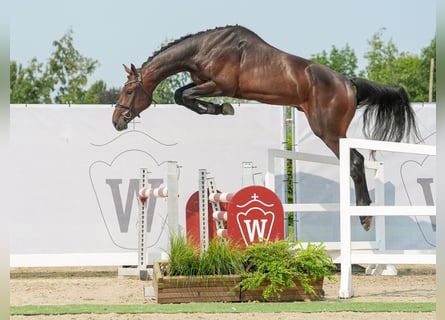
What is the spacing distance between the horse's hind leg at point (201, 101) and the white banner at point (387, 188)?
5.17 feet

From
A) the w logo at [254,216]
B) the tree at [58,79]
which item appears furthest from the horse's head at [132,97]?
the tree at [58,79]

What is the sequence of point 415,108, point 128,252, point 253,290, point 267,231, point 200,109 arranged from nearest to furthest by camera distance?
point 253,290 → point 267,231 → point 200,109 → point 128,252 → point 415,108

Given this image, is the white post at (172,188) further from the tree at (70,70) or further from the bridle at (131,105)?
the tree at (70,70)

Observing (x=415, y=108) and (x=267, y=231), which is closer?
(x=267, y=231)

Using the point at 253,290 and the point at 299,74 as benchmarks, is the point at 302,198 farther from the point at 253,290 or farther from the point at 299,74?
the point at 253,290

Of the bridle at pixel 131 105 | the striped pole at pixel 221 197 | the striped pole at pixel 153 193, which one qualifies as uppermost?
the bridle at pixel 131 105

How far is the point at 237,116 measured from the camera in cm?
872

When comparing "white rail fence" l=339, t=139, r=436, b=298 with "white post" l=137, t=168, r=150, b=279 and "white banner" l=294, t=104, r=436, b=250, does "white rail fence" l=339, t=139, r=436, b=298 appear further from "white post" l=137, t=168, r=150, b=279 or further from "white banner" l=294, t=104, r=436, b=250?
"white banner" l=294, t=104, r=436, b=250

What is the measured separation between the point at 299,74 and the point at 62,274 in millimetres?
3230

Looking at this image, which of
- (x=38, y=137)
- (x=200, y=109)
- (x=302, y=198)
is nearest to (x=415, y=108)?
(x=302, y=198)

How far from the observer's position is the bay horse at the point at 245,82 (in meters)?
7.35

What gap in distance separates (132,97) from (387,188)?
10.1 feet

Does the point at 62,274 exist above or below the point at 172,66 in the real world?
below

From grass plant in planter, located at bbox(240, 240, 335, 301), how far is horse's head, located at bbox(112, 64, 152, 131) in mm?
2315
